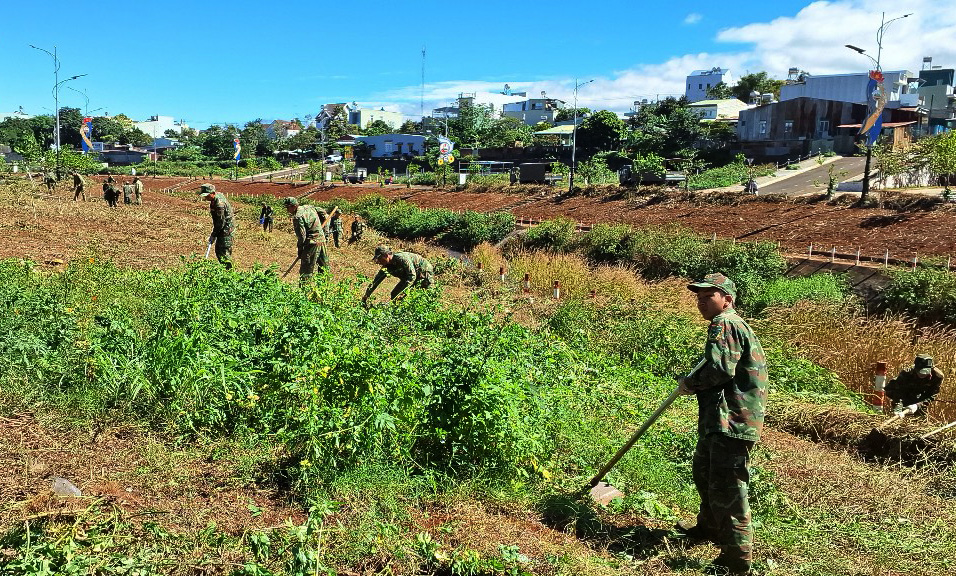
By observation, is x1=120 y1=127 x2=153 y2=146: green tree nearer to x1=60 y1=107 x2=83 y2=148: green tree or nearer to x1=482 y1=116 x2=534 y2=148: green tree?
x1=60 y1=107 x2=83 y2=148: green tree

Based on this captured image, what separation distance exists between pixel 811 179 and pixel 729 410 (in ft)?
120

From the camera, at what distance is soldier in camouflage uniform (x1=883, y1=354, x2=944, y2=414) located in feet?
25.1

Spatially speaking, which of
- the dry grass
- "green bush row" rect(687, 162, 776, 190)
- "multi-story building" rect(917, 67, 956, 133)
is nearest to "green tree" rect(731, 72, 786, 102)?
"multi-story building" rect(917, 67, 956, 133)

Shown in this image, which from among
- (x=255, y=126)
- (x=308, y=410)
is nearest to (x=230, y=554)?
(x=308, y=410)

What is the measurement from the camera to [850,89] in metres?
52.7

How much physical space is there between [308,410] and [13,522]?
5.34ft

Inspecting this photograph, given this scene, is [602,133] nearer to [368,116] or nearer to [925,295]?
[925,295]

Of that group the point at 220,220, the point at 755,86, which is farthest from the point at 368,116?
the point at 220,220

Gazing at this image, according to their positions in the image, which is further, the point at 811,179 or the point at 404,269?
the point at 811,179

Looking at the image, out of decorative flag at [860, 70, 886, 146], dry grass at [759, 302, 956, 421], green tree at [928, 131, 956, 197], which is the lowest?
dry grass at [759, 302, 956, 421]

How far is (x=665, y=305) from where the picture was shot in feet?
41.4

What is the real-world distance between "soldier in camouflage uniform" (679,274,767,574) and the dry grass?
5.09 m

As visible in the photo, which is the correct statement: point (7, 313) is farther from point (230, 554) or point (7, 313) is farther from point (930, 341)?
point (930, 341)

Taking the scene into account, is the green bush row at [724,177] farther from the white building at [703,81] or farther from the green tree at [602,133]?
the white building at [703,81]
